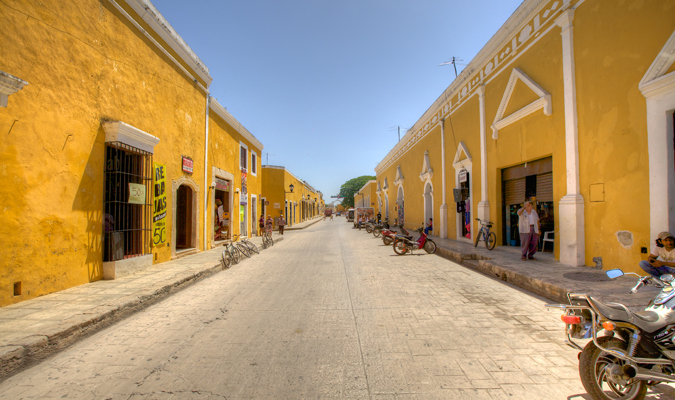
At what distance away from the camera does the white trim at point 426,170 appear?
18.3m

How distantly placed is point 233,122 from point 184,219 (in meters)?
5.71

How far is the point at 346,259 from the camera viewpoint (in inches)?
404

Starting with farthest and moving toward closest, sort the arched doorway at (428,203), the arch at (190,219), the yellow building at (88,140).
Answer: the arched doorway at (428,203)
the arch at (190,219)
the yellow building at (88,140)

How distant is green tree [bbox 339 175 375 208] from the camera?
87938mm

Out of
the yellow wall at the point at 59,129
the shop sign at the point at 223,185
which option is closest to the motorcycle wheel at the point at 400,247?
the shop sign at the point at 223,185

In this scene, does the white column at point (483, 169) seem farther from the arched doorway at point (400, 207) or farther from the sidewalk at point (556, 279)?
the arched doorway at point (400, 207)

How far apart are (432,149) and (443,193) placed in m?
3.18

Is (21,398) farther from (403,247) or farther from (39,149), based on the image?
(403,247)

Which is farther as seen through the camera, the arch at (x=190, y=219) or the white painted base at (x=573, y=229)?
the arch at (x=190, y=219)

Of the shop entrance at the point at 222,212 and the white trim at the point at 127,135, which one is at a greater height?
the white trim at the point at 127,135

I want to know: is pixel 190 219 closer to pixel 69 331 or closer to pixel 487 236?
pixel 69 331

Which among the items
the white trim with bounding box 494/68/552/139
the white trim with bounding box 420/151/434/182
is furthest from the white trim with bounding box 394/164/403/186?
the white trim with bounding box 494/68/552/139

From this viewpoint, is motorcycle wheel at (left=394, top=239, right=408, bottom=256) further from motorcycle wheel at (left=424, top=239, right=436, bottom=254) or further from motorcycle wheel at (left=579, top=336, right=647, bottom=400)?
motorcycle wheel at (left=579, top=336, right=647, bottom=400)

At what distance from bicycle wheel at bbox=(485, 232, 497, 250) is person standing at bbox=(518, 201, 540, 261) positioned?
7.01 feet
